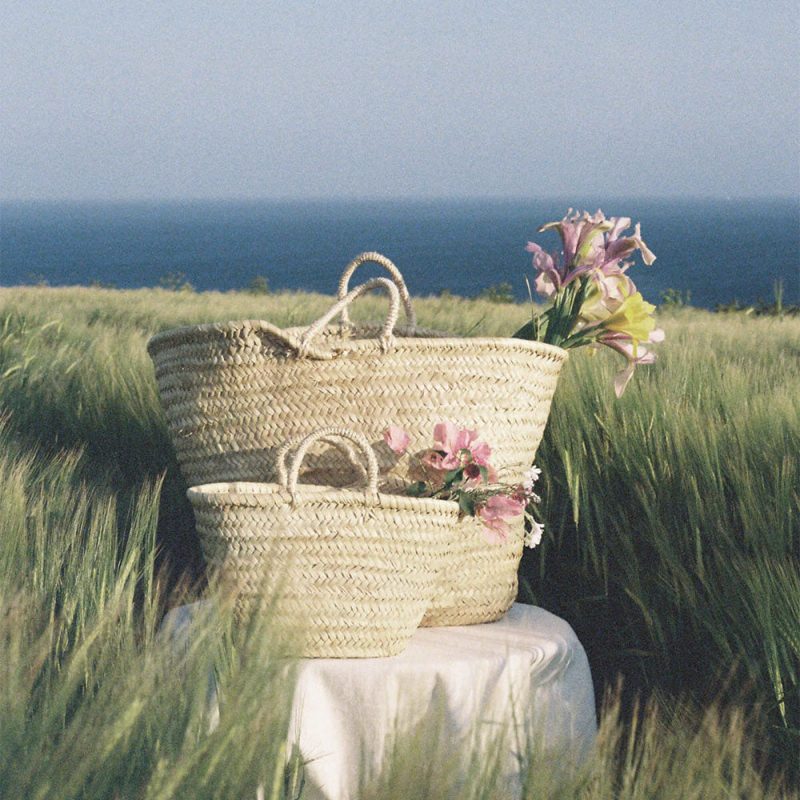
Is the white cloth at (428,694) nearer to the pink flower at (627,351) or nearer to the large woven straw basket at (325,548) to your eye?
the large woven straw basket at (325,548)

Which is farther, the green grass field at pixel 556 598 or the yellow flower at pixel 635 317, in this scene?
the yellow flower at pixel 635 317

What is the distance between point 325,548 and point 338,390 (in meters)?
0.29

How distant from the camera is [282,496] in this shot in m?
1.72

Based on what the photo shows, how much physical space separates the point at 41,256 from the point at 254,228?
140 feet

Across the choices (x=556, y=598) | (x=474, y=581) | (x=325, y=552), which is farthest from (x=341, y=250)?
(x=325, y=552)

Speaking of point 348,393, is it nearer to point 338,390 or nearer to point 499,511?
point 338,390

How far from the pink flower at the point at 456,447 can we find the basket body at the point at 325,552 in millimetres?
85

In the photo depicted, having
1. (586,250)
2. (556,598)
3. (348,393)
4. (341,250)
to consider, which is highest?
(586,250)

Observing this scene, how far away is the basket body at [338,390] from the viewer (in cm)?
187

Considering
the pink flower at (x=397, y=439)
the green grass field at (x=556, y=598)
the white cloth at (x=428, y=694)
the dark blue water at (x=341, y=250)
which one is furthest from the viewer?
the dark blue water at (x=341, y=250)

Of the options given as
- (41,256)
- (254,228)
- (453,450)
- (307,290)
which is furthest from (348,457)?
(254,228)

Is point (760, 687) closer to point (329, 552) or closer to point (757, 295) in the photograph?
point (329, 552)

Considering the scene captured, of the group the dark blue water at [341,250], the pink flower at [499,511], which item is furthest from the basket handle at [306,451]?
the dark blue water at [341,250]

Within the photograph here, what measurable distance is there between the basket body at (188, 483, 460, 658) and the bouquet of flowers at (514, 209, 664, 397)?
0.52m
